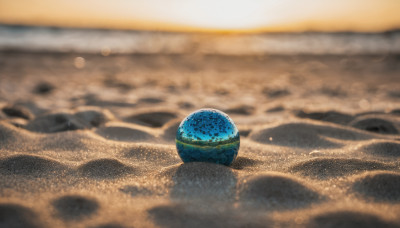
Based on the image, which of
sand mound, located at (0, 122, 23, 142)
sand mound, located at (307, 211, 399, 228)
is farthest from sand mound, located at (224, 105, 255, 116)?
sand mound, located at (307, 211, 399, 228)

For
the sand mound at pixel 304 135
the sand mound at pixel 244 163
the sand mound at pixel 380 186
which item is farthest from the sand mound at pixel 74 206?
the sand mound at pixel 304 135

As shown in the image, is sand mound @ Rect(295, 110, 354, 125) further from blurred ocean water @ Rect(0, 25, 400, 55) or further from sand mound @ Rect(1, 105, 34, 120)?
blurred ocean water @ Rect(0, 25, 400, 55)

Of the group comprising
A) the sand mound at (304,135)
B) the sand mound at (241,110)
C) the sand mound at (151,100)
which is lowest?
the sand mound at (304,135)

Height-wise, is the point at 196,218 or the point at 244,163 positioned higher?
the point at 244,163

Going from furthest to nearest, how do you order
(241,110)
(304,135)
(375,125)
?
(241,110) < (375,125) < (304,135)

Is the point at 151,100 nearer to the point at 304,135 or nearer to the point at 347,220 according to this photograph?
the point at 304,135

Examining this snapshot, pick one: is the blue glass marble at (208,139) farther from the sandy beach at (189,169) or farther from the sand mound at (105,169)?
the sand mound at (105,169)

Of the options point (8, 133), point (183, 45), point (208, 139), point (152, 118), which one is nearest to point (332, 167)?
point (208, 139)
